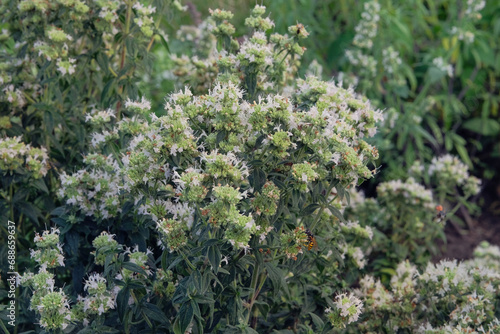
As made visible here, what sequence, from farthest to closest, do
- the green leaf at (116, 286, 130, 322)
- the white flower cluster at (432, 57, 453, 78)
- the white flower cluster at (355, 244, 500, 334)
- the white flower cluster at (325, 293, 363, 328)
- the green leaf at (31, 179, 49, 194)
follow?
the white flower cluster at (432, 57, 453, 78) → the green leaf at (31, 179, 49, 194) → the white flower cluster at (355, 244, 500, 334) → the white flower cluster at (325, 293, 363, 328) → the green leaf at (116, 286, 130, 322)

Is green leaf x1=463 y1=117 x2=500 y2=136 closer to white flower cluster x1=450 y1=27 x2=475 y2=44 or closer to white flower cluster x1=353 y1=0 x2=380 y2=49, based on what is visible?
white flower cluster x1=450 y1=27 x2=475 y2=44

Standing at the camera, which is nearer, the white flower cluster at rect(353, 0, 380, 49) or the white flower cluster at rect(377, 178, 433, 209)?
the white flower cluster at rect(377, 178, 433, 209)

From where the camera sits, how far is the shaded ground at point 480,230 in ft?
14.2

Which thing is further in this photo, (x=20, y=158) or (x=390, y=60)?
(x=390, y=60)

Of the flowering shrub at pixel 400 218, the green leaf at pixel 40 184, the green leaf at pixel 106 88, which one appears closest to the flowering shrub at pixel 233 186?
the green leaf at pixel 40 184

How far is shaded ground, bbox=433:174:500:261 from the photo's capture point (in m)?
4.34

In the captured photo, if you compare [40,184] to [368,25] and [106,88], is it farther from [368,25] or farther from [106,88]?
[368,25]

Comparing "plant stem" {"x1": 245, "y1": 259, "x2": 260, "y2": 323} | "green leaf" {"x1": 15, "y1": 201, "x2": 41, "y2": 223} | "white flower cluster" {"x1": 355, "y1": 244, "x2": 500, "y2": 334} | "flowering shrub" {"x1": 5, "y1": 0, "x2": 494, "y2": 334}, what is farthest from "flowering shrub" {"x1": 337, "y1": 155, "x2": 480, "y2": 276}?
"green leaf" {"x1": 15, "y1": 201, "x2": 41, "y2": 223}

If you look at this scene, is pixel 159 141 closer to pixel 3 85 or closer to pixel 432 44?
pixel 3 85

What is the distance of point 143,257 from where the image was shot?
2.07m

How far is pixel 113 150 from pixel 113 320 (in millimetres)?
712

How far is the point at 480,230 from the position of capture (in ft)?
15.5

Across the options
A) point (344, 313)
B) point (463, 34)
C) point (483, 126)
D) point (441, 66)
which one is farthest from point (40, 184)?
point (483, 126)

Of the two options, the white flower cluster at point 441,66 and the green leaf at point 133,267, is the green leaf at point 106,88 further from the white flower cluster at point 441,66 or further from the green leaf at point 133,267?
the white flower cluster at point 441,66
